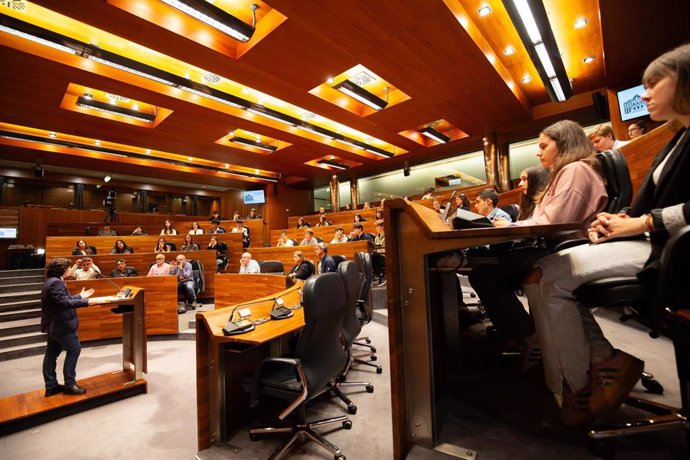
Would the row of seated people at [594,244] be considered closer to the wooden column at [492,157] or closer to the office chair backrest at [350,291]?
the office chair backrest at [350,291]

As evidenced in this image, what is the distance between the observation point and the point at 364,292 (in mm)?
3287

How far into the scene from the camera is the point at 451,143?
943 cm

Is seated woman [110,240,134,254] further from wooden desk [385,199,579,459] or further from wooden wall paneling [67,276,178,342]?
wooden desk [385,199,579,459]

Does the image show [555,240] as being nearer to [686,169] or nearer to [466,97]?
[686,169]

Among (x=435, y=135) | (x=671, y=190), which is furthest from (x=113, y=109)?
(x=671, y=190)

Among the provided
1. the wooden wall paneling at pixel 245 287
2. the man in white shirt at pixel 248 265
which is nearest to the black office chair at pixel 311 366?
the wooden wall paneling at pixel 245 287

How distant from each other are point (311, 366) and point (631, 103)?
681 centimetres

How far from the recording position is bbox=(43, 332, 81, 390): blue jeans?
2746 millimetres

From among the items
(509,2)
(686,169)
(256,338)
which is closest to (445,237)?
(686,169)

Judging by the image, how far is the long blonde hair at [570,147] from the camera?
1.32m

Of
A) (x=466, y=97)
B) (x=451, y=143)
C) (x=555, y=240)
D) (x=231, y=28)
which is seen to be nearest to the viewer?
(x=555, y=240)

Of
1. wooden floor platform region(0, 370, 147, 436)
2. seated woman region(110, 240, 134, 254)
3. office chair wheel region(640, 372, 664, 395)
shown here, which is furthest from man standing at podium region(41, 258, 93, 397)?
seated woman region(110, 240, 134, 254)

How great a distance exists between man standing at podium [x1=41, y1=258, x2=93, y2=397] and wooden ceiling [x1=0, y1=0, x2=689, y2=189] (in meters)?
3.16

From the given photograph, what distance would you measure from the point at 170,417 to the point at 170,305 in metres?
2.68
